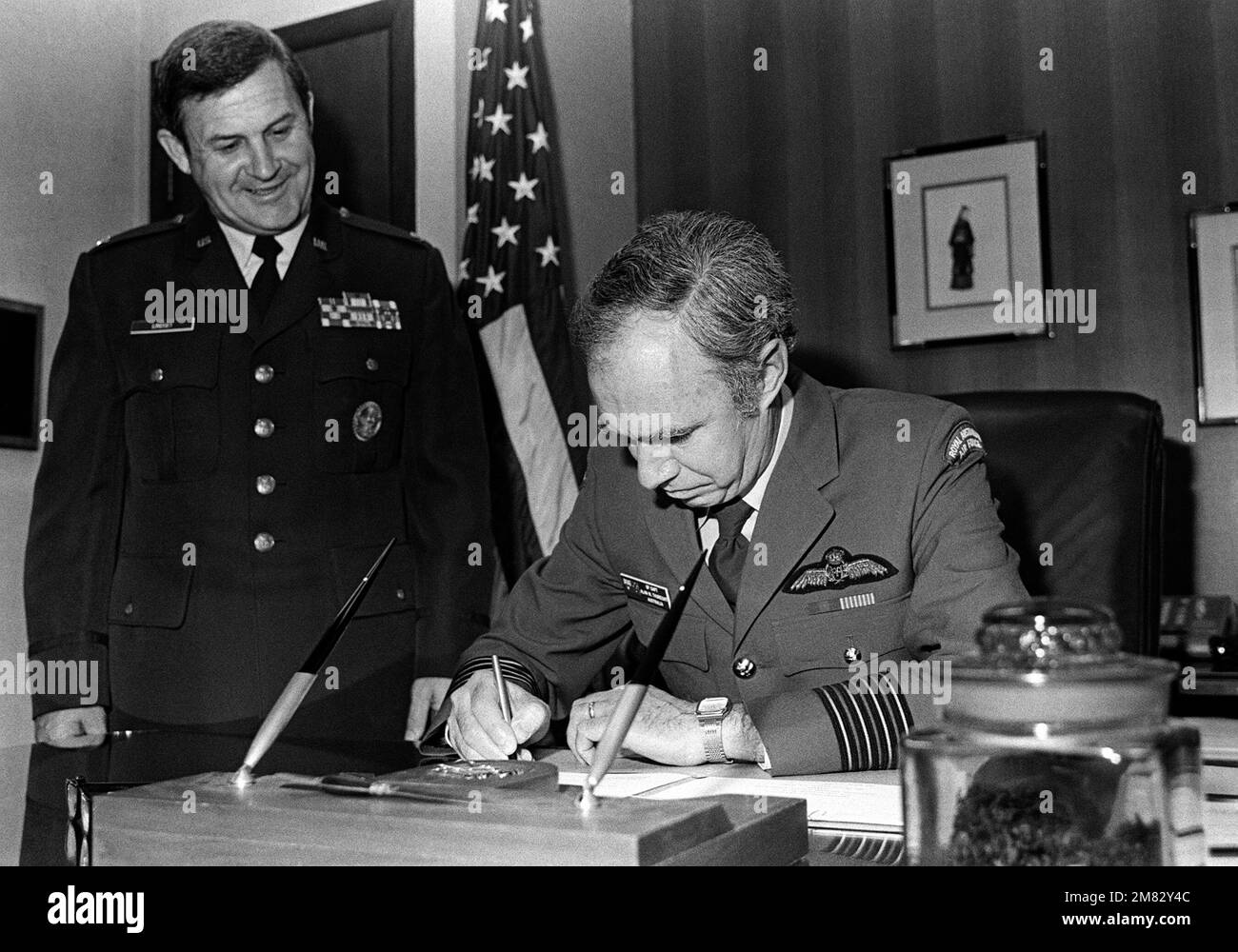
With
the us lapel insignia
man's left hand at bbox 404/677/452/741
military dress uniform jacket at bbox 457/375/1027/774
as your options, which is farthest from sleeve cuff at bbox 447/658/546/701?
the us lapel insignia

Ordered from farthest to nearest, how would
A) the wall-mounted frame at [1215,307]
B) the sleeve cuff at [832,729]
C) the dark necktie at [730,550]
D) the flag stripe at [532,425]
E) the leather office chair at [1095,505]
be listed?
the flag stripe at [532,425] < the wall-mounted frame at [1215,307] < the leather office chair at [1095,505] < the dark necktie at [730,550] < the sleeve cuff at [832,729]

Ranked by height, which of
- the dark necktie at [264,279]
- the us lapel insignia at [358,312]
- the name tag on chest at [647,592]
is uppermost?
the dark necktie at [264,279]

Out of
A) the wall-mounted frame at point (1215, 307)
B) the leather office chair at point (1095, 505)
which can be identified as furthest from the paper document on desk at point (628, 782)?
the wall-mounted frame at point (1215, 307)

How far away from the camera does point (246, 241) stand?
7.60 ft

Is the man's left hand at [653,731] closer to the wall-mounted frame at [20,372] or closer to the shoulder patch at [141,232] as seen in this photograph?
the shoulder patch at [141,232]

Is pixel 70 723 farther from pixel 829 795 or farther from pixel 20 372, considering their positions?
pixel 20 372

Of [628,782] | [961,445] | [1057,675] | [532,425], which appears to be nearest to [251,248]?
[532,425]

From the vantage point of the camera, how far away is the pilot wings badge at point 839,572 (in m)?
1.53

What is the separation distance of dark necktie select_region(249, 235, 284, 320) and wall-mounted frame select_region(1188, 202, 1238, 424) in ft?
6.46

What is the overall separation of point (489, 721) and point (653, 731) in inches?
8.9

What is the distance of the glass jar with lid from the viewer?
611 mm

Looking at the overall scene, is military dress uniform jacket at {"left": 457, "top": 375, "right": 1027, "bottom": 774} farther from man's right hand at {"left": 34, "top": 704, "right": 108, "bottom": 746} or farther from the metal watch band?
man's right hand at {"left": 34, "top": 704, "right": 108, "bottom": 746}

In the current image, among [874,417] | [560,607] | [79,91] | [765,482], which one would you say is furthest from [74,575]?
[79,91]

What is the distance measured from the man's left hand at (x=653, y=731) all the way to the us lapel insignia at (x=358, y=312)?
1.19 meters
